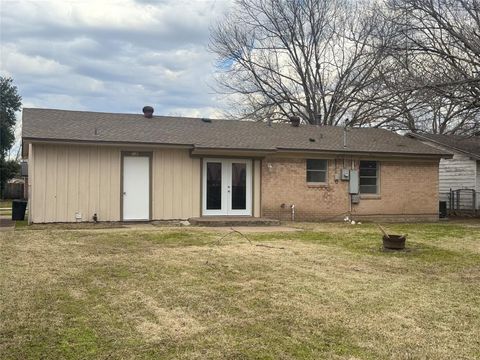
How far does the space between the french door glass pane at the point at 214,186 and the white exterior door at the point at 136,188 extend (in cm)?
196

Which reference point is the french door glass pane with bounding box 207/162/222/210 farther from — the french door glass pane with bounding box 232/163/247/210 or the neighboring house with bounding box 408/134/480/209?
the neighboring house with bounding box 408/134/480/209

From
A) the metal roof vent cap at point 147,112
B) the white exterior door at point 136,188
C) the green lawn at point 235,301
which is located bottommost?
the green lawn at point 235,301

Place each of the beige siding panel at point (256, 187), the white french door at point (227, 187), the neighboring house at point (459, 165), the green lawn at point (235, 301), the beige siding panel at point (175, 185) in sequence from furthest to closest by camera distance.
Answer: the neighboring house at point (459, 165), the beige siding panel at point (256, 187), the white french door at point (227, 187), the beige siding panel at point (175, 185), the green lawn at point (235, 301)

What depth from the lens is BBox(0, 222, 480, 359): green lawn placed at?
455 cm

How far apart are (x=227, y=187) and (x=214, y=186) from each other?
456mm

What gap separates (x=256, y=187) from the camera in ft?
56.7

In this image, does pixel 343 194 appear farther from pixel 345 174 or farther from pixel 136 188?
pixel 136 188

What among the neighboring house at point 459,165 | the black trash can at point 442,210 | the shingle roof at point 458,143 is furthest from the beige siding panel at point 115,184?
the shingle roof at point 458,143

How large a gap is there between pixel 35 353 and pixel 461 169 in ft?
74.8

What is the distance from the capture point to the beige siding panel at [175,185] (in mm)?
16172

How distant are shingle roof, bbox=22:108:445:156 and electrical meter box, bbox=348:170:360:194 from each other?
2.69ft

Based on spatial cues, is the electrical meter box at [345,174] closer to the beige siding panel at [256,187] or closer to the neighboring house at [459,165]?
the beige siding panel at [256,187]

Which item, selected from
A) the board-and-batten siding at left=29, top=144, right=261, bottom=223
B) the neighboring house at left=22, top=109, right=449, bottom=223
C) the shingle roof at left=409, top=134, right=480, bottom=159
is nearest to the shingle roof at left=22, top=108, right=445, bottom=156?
the neighboring house at left=22, top=109, right=449, bottom=223

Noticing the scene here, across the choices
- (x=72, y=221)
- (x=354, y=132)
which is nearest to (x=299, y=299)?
(x=72, y=221)
